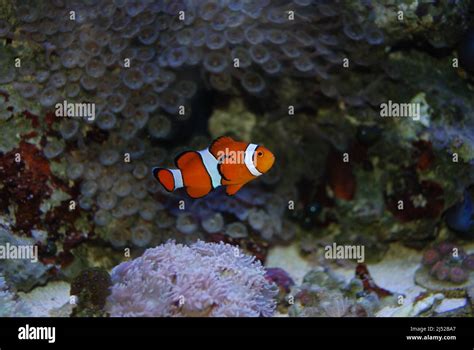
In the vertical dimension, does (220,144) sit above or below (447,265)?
above

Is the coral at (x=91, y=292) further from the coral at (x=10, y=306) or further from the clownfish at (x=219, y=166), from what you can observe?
the clownfish at (x=219, y=166)

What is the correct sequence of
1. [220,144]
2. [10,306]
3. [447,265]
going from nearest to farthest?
1. [220,144]
2. [10,306]
3. [447,265]

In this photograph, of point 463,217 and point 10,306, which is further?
point 463,217

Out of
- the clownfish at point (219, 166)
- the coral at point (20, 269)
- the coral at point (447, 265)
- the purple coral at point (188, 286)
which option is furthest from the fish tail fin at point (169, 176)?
the coral at point (447, 265)

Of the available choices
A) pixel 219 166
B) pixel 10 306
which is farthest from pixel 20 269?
pixel 219 166

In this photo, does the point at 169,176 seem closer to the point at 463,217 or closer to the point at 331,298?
the point at 331,298

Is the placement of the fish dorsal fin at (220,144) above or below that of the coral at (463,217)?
above
